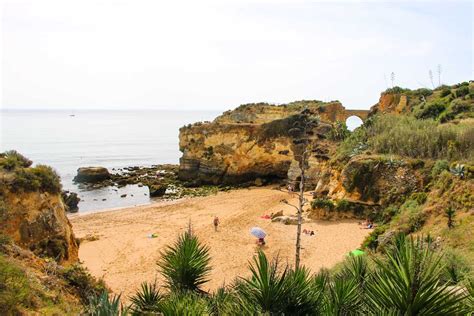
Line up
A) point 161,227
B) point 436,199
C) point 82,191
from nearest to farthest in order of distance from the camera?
point 436,199, point 161,227, point 82,191

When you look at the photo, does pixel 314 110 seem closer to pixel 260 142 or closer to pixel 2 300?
pixel 260 142

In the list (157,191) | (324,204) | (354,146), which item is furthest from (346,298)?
(157,191)

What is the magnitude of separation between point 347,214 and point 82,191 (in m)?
30.1

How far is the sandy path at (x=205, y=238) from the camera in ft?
56.7

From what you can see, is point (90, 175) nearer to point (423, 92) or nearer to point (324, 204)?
point (324, 204)

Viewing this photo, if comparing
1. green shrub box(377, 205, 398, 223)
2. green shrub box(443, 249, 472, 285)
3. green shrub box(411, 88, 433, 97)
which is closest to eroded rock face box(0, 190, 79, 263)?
green shrub box(443, 249, 472, 285)

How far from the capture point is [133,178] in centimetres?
4800

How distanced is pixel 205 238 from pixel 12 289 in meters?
15.8

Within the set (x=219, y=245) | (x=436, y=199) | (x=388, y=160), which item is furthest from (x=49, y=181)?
(x=388, y=160)

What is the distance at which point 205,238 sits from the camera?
22.2 meters

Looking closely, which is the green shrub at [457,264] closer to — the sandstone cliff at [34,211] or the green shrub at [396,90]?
the sandstone cliff at [34,211]

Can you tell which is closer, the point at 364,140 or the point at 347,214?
the point at 347,214

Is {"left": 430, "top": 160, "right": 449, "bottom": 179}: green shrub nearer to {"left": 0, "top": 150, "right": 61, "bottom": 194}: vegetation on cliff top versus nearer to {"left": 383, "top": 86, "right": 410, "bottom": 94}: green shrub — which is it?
{"left": 0, "top": 150, "right": 61, "bottom": 194}: vegetation on cliff top

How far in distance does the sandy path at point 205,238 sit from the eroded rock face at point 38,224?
70.6 inches
